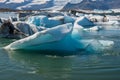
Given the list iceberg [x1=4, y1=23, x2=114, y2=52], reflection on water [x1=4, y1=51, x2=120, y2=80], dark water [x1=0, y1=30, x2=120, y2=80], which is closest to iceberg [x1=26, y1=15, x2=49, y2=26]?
iceberg [x1=4, y1=23, x2=114, y2=52]

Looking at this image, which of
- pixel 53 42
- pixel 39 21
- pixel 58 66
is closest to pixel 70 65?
pixel 58 66

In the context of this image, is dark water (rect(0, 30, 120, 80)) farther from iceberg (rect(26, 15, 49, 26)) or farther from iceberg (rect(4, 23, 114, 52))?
iceberg (rect(26, 15, 49, 26))

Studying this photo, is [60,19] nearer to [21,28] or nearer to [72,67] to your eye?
[21,28]

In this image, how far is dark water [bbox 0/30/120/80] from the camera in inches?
456

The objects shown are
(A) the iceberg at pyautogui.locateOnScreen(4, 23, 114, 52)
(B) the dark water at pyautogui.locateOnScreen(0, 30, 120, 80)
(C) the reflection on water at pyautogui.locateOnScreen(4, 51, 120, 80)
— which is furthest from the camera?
(A) the iceberg at pyautogui.locateOnScreen(4, 23, 114, 52)

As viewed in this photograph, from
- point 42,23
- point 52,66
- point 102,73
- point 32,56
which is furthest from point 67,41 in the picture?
point 42,23

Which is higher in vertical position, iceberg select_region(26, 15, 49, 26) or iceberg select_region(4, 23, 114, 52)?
iceberg select_region(4, 23, 114, 52)

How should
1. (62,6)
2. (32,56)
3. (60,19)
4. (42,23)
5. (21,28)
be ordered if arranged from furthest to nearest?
(62,6), (60,19), (42,23), (21,28), (32,56)

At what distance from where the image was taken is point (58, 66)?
1332cm

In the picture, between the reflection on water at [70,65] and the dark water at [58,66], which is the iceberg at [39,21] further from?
the reflection on water at [70,65]

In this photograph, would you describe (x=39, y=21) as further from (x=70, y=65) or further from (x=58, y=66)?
(x=58, y=66)

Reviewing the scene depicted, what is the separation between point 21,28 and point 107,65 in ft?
45.2

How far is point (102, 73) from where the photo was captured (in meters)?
12.1

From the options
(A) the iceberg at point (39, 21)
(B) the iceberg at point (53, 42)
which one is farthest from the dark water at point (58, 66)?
(A) the iceberg at point (39, 21)
